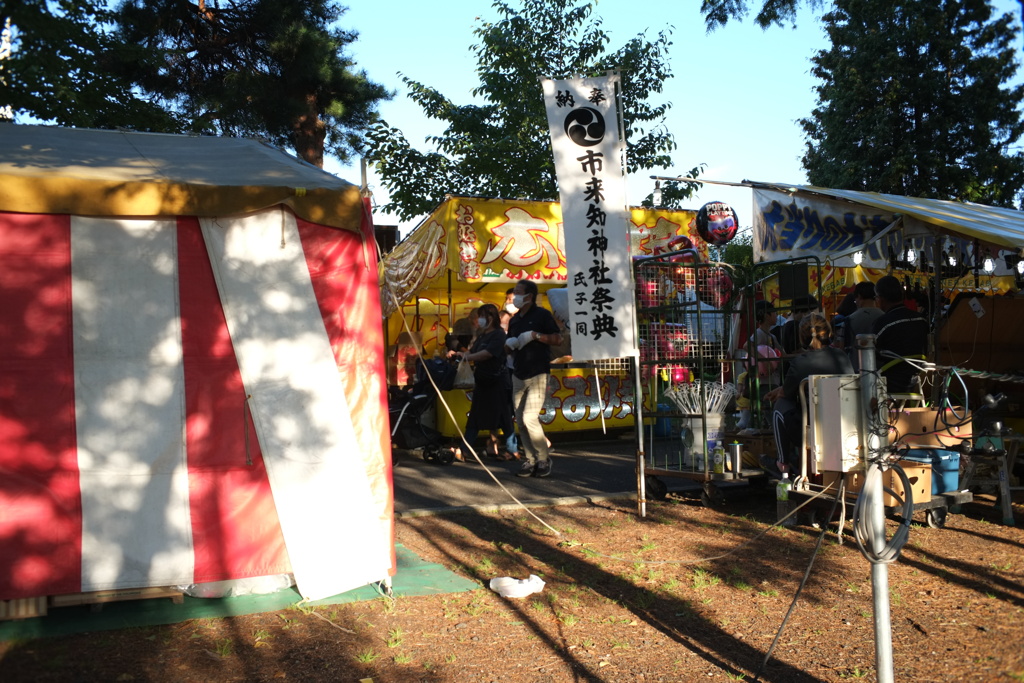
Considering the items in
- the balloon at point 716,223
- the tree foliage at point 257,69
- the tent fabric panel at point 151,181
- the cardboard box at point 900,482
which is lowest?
the cardboard box at point 900,482

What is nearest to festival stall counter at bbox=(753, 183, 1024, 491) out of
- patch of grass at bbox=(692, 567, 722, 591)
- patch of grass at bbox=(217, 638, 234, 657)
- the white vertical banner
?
the white vertical banner

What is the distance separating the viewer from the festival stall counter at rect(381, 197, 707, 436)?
11.4 m

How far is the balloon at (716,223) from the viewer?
10555 millimetres

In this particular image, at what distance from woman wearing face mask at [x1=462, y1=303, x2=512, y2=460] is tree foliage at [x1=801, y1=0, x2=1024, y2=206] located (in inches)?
686

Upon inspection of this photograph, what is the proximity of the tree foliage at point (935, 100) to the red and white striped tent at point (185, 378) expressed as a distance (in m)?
22.3

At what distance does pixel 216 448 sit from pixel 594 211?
3794mm

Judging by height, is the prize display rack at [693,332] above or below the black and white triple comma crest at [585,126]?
below

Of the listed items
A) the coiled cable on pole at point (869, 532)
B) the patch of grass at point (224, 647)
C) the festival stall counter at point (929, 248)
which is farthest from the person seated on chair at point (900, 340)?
the patch of grass at point (224, 647)

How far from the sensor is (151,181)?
16.0 ft

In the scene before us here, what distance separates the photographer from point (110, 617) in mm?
4887

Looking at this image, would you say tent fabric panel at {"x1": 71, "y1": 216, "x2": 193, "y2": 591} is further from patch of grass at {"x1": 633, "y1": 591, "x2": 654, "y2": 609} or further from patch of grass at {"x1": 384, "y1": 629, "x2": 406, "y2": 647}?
patch of grass at {"x1": 633, "y1": 591, "x2": 654, "y2": 609}

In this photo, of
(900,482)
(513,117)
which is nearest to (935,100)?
(513,117)

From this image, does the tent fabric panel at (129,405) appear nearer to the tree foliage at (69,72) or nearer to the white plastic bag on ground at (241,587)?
the white plastic bag on ground at (241,587)

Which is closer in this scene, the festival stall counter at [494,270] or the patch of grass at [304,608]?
the patch of grass at [304,608]
